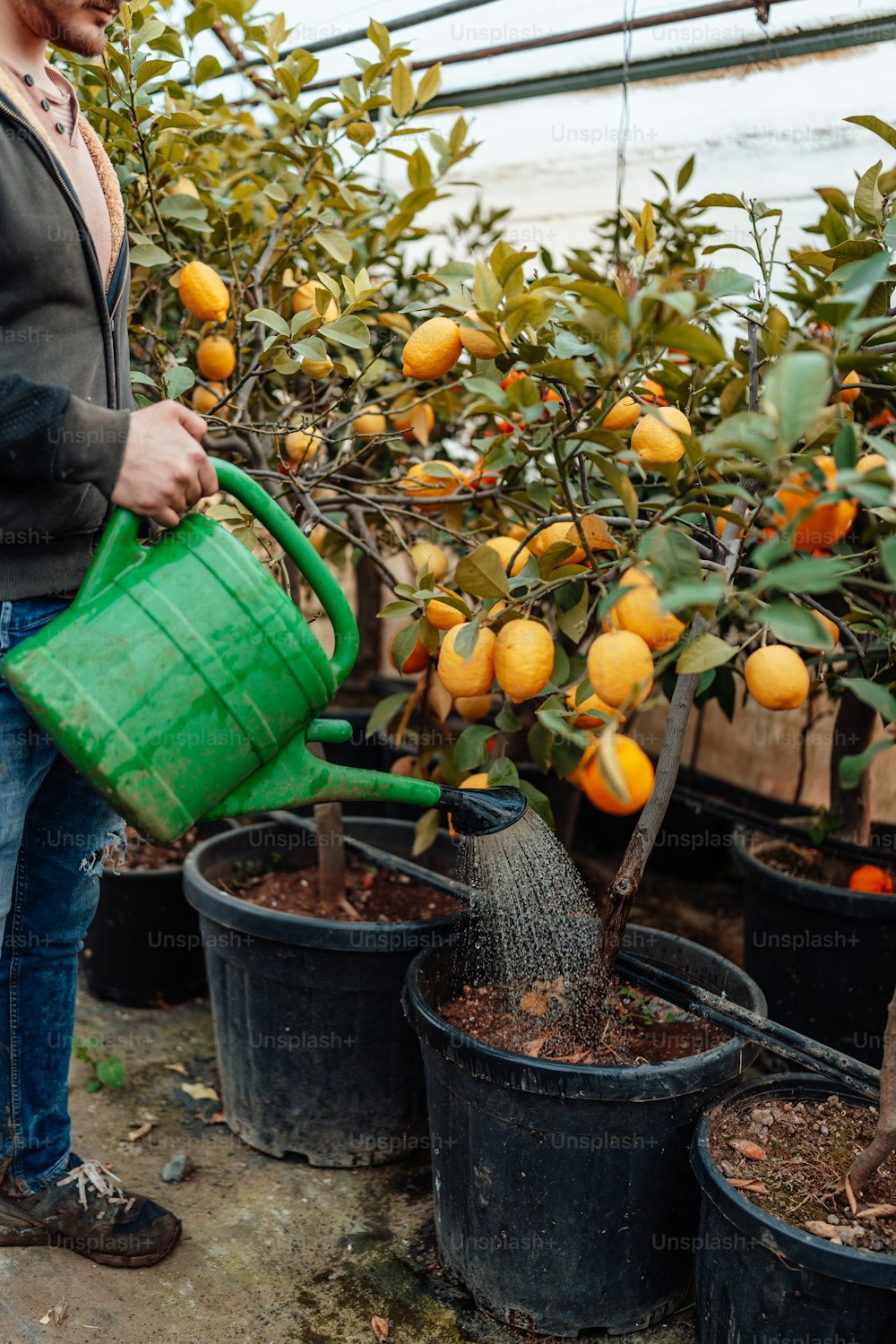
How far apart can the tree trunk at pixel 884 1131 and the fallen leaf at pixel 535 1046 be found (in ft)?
1.30

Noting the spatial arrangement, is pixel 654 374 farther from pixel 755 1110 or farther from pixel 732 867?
pixel 732 867

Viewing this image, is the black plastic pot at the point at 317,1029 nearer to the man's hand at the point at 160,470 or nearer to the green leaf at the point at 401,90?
the man's hand at the point at 160,470

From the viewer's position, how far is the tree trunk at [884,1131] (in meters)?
1.20

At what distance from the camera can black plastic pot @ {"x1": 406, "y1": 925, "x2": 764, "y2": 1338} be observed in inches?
51.2

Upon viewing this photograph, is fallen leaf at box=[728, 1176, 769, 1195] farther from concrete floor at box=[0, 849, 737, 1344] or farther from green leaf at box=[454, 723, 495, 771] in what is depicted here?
green leaf at box=[454, 723, 495, 771]

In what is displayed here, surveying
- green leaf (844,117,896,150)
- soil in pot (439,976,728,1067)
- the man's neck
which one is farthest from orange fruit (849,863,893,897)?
the man's neck

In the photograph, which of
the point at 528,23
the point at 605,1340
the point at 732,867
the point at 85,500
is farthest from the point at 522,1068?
the point at 528,23

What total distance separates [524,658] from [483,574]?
0.35 ft

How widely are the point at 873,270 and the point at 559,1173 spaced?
105cm

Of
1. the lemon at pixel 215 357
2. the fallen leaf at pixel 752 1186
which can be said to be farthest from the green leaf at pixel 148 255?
the fallen leaf at pixel 752 1186

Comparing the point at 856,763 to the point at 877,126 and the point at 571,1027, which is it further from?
the point at 877,126

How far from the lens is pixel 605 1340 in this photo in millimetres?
1423

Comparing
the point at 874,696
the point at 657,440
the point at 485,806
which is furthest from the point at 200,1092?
the point at 874,696

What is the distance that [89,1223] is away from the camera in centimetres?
153
